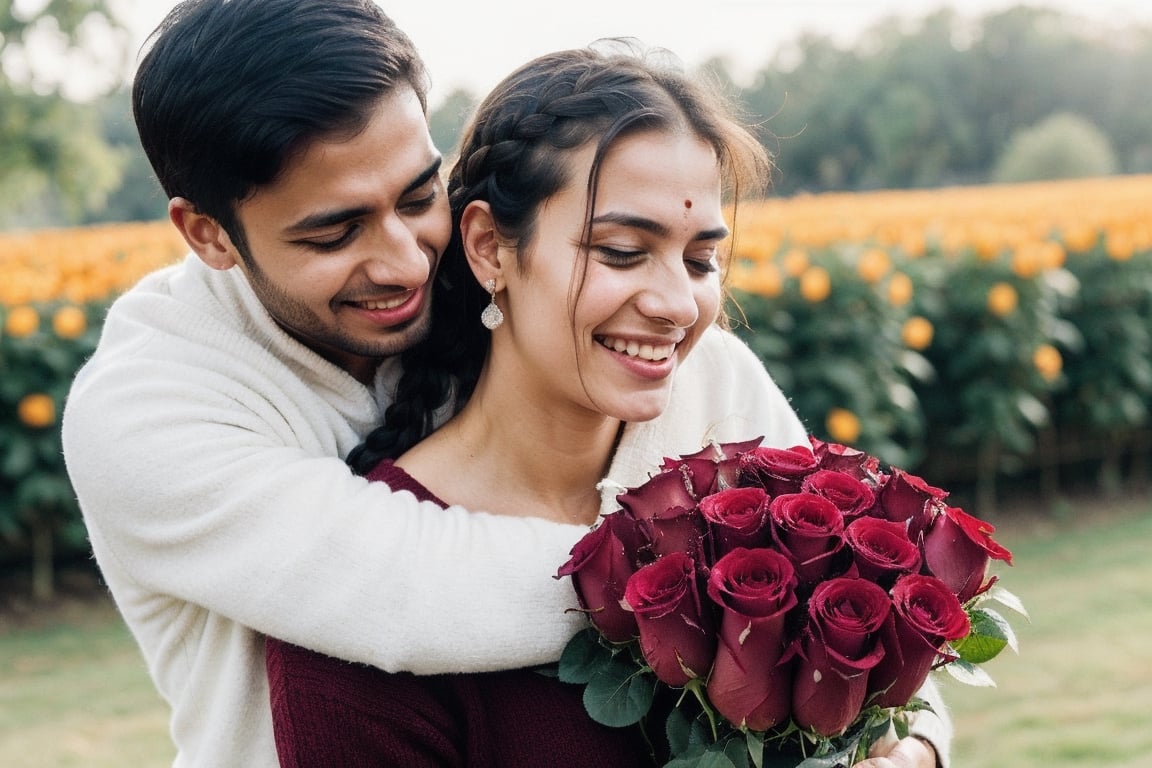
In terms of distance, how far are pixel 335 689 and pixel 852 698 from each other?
0.84m

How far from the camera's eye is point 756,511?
1.72 metres

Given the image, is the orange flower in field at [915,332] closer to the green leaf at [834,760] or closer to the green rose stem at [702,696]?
the green leaf at [834,760]

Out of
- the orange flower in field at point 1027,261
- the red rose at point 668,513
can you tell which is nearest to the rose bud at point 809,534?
the red rose at point 668,513

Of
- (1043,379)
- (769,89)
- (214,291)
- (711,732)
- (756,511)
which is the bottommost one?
(769,89)

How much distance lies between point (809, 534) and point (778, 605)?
0.11 m

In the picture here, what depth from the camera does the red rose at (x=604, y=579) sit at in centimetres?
177

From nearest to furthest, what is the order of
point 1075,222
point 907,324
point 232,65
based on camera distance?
1. point 232,65
2. point 907,324
3. point 1075,222

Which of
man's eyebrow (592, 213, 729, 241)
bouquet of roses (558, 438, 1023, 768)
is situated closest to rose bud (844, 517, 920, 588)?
bouquet of roses (558, 438, 1023, 768)

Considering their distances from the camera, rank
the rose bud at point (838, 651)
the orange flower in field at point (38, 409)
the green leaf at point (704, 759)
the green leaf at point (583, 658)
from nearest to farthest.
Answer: the rose bud at point (838, 651) → the green leaf at point (704, 759) → the green leaf at point (583, 658) → the orange flower in field at point (38, 409)

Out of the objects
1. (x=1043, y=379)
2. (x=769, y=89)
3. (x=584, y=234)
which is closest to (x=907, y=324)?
(x=1043, y=379)

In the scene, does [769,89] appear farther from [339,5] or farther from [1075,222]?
[339,5]

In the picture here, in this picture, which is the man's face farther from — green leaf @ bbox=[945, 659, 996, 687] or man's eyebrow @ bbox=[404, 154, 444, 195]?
green leaf @ bbox=[945, 659, 996, 687]

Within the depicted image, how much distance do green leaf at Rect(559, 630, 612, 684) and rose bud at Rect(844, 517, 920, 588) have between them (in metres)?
0.44

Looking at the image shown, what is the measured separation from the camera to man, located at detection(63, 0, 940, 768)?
1900 mm
